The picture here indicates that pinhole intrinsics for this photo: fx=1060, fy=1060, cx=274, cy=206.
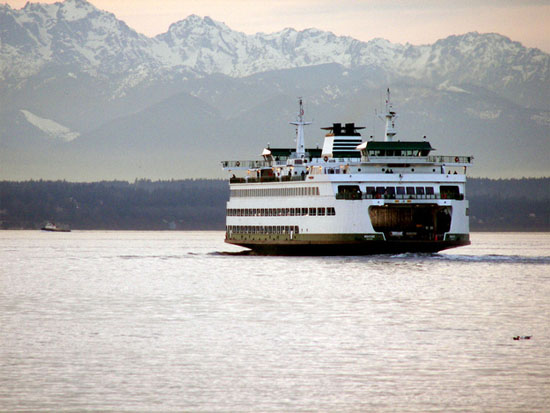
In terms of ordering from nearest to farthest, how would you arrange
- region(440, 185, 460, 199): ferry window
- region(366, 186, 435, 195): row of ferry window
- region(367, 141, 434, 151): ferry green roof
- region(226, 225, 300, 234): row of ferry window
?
region(366, 186, 435, 195): row of ferry window < region(440, 185, 460, 199): ferry window < region(367, 141, 434, 151): ferry green roof < region(226, 225, 300, 234): row of ferry window

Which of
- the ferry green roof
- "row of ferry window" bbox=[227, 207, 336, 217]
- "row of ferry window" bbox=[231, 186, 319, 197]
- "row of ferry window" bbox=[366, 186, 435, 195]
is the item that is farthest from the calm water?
the ferry green roof

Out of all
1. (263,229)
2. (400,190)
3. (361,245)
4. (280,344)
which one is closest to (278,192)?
(263,229)

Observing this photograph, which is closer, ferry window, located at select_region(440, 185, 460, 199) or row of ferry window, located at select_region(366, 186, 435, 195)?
row of ferry window, located at select_region(366, 186, 435, 195)

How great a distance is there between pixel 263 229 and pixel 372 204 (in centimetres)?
1901

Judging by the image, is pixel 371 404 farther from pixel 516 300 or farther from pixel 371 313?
pixel 516 300

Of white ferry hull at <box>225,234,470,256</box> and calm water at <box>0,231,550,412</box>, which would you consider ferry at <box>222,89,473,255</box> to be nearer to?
white ferry hull at <box>225,234,470,256</box>

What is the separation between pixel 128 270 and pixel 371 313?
47903 millimetres

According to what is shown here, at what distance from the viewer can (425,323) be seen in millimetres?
49406

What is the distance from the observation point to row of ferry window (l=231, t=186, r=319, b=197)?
99.6 m

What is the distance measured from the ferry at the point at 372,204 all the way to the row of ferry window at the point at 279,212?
0.10 meters

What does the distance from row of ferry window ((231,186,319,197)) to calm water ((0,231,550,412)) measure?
785 inches

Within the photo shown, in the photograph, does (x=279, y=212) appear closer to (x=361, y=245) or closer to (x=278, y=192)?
(x=278, y=192)

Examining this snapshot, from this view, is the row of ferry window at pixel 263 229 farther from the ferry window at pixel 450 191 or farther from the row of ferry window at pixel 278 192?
the ferry window at pixel 450 191

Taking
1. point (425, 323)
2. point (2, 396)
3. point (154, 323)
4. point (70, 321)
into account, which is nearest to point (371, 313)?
point (425, 323)
